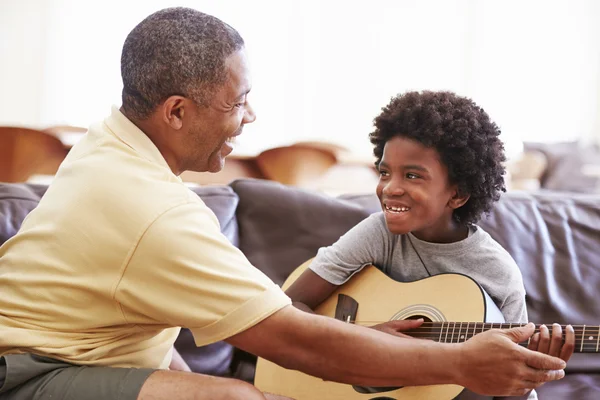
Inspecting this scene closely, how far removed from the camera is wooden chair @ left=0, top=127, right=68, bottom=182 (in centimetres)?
371

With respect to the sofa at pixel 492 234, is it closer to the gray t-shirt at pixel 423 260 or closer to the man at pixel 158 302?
the gray t-shirt at pixel 423 260

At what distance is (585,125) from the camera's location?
5715mm

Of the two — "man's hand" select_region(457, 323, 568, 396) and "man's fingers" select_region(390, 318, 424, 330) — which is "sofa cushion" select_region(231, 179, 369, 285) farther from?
"man's hand" select_region(457, 323, 568, 396)

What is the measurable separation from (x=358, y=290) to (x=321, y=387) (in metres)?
0.27

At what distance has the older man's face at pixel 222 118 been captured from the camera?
1587 millimetres

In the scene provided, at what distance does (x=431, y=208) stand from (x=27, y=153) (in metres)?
2.46

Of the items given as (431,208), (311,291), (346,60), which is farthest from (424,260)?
(346,60)

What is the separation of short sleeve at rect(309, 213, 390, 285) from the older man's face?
1.77 feet

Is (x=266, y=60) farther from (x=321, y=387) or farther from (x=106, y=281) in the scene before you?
(x=106, y=281)

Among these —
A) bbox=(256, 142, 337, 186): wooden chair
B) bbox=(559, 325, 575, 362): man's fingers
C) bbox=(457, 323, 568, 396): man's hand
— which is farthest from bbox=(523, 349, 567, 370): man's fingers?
bbox=(256, 142, 337, 186): wooden chair

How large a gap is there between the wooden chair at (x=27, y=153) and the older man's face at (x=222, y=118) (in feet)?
7.47

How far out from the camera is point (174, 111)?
1.59m

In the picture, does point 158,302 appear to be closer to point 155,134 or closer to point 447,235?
point 155,134

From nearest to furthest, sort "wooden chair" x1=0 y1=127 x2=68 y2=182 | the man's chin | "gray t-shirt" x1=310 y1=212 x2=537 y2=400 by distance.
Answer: the man's chin < "gray t-shirt" x1=310 y1=212 x2=537 y2=400 < "wooden chair" x1=0 y1=127 x2=68 y2=182
